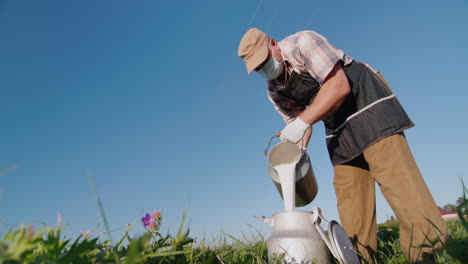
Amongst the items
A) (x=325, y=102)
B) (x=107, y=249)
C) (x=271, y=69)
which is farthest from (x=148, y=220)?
(x=271, y=69)

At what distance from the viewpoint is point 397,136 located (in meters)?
2.75

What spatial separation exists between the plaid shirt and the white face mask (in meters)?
0.10

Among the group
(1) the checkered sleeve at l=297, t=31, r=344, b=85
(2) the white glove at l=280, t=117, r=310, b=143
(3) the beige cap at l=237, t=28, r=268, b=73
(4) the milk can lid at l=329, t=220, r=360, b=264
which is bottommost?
(4) the milk can lid at l=329, t=220, r=360, b=264

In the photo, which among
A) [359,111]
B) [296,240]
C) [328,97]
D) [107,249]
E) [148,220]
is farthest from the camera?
[359,111]

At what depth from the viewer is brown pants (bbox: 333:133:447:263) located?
250 cm

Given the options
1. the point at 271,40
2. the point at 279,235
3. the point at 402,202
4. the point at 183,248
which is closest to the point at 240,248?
the point at 279,235

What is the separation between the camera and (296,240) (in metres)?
2.24

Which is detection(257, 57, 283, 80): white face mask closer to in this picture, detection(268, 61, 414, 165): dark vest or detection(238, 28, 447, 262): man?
detection(238, 28, 447, 262): man

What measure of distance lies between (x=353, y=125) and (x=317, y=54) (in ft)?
2.45

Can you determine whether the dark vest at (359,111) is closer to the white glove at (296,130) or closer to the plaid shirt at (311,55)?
the plaid shirt at (311,55)

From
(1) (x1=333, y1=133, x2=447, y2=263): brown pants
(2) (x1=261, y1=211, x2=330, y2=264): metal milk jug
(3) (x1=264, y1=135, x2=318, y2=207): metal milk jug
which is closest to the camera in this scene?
(2) (x1=261, y1=211, x2=330, y2=264): metal milk jug

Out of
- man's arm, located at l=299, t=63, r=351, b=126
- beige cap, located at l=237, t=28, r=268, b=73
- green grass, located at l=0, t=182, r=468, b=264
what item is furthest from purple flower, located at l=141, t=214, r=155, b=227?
beige cap, located at l=237, t=28, r=268, b=73

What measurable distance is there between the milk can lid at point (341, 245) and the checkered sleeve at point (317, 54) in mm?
1211

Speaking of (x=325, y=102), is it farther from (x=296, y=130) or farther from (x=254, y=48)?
(x=254, y=48)
